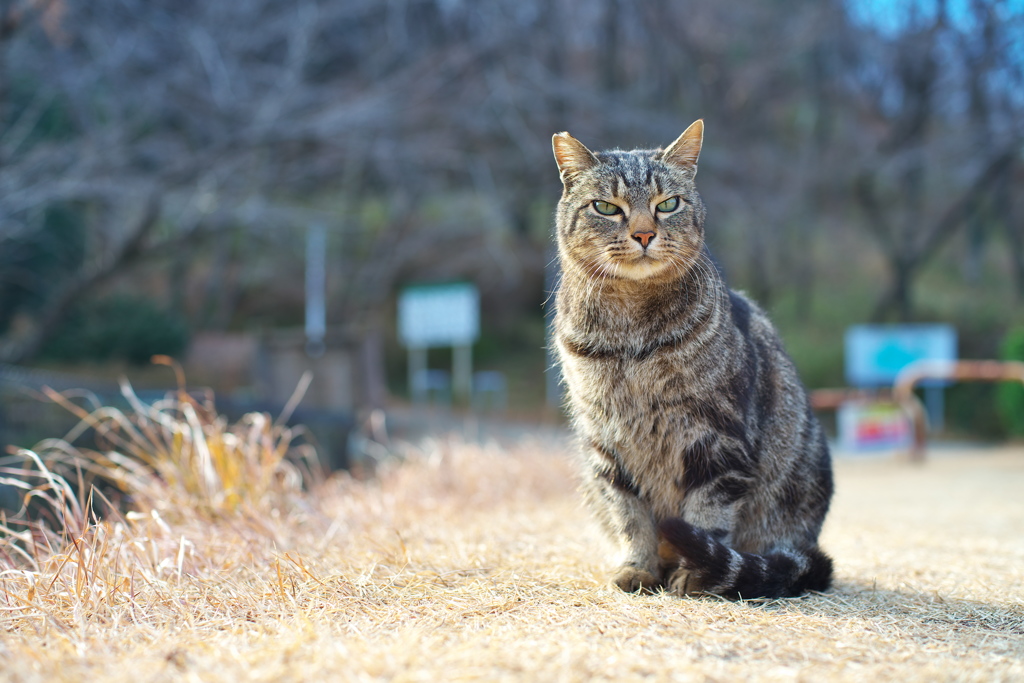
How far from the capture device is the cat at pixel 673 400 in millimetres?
2445

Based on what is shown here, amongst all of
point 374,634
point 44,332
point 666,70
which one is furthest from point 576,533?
point 666,70

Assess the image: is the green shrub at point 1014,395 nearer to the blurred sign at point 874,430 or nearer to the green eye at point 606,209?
the blurred sign at point 874,430

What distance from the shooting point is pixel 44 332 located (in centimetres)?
883

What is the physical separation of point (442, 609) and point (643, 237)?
1.23 m

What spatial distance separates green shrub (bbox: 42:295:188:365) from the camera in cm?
1182

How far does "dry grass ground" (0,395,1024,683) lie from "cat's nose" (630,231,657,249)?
41.5 inches

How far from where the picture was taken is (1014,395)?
41.4ft

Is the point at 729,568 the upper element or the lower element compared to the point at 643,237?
lower

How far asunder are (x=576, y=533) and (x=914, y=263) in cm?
1647

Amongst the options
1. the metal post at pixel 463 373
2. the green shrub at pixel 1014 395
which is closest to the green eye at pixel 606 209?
the green shrub at pixel 1014 395

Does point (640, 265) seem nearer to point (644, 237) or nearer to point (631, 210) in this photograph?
point (644, 237)

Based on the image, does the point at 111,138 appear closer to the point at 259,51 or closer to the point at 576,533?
the point at 259,51

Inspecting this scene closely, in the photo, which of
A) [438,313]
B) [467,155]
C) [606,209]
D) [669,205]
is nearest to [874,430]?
[438,313]

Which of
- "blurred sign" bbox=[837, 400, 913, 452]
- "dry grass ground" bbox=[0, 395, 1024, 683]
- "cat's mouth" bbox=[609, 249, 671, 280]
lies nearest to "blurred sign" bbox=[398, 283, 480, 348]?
"blurred sign" bbox=[837, 400, 913, 452]
